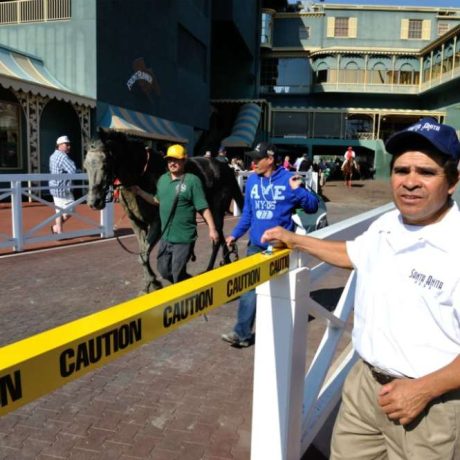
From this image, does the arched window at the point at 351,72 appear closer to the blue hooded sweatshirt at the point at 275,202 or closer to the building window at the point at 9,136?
the building window at the point at 9,136

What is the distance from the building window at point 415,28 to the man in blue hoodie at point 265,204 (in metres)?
49.4

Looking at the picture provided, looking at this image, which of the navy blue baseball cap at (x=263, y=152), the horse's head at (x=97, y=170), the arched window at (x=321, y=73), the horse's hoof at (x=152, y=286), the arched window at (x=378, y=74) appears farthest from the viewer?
the arched window at (x=321, y=73)

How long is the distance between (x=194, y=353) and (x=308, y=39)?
48142 millimetres

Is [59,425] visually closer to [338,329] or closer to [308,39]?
[338,329]

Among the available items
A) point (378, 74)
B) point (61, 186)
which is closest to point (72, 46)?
point (61, 186)

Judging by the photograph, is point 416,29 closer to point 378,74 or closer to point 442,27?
point 442,27

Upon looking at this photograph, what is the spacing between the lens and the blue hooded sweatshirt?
4.84 metres

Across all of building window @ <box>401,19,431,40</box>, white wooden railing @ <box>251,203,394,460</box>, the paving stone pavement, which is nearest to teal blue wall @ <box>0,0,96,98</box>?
the paving stone pavement

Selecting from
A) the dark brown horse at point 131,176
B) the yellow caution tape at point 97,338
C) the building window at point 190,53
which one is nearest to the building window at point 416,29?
the building window at point 190,53

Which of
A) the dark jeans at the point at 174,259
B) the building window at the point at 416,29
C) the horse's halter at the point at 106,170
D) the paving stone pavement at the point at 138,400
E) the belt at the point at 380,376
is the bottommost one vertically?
the paving stone pavement at the point at 138,400

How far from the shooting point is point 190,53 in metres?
28.1

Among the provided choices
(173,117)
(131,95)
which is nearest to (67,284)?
(131,95)

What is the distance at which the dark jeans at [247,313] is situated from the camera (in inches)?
187

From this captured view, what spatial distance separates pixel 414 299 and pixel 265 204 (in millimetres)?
3230
